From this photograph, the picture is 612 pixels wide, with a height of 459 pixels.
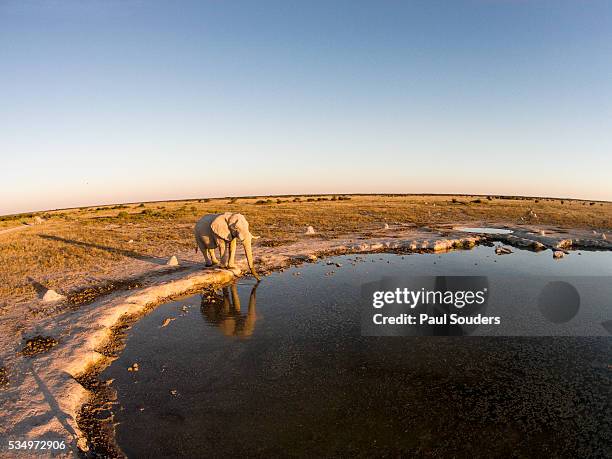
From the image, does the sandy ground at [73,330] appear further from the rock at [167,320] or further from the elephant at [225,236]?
the rock at [167,320]

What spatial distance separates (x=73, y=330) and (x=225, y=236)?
7461mm

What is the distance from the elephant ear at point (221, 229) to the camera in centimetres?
1672

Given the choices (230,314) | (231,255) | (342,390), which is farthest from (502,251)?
(342,390)

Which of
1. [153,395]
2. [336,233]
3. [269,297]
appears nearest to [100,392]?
[153,395]

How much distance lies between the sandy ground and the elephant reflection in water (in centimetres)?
182

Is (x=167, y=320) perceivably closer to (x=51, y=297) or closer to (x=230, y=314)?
(x=230, y=314)

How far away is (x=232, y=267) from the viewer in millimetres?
17578

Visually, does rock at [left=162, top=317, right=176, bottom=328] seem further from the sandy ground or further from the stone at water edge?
the stone at water edge

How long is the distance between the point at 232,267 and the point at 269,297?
13.4ft

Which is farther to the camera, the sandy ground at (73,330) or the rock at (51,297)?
the rock at (51,297)

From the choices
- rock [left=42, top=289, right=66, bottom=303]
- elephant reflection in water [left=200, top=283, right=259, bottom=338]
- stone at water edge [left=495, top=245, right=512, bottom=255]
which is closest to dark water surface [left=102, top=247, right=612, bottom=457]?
elephant reflection in water [left=200, top=283, right=259, bottom=338]

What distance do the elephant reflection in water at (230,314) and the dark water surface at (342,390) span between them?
0.08 m

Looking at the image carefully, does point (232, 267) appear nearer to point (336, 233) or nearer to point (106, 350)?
point (106, 350)

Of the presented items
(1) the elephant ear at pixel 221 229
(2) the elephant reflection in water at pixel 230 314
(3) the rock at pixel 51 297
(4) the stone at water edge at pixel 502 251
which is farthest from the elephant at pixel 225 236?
(4) the stone at water edge at pixel 502 251
